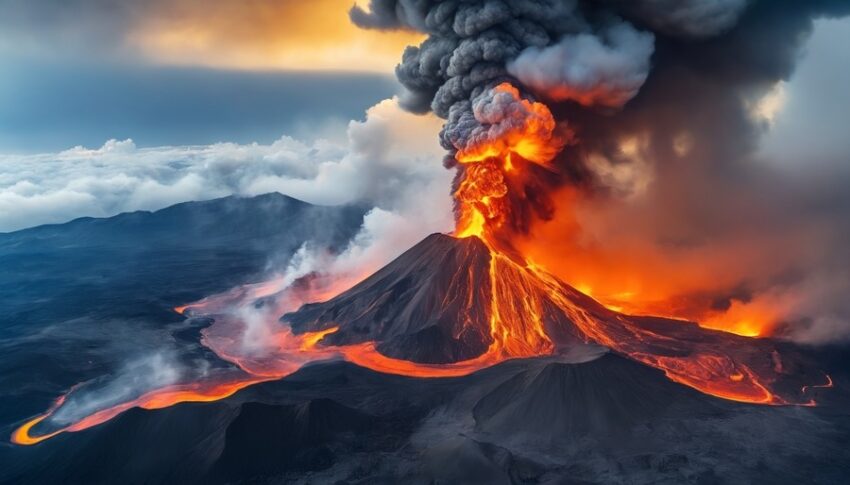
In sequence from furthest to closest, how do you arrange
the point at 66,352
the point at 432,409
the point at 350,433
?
the point at 66,352, the point at 432,409, the point at 350,433

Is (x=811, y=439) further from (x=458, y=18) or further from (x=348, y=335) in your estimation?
(x=458, y=18)

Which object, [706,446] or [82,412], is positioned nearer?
[706,446]

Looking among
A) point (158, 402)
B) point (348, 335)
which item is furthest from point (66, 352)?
point (348, 335)

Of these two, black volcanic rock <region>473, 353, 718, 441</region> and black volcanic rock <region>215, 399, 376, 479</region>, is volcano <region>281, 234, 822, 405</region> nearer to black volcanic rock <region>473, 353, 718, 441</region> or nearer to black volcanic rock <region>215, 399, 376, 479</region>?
black volcanic rock <region>473, 353, 718, 441</region>

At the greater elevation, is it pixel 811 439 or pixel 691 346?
pixel 691 346

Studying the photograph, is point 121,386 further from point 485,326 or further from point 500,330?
point 500,330

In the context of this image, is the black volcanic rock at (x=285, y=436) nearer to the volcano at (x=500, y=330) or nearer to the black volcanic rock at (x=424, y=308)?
the volcano at (x=500, y=330)

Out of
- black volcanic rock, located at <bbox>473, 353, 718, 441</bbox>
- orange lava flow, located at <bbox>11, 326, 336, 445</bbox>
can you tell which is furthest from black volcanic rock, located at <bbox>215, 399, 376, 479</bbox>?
black volcanic rock, located at <bbox>473, 353, 718, 441</bbox>
